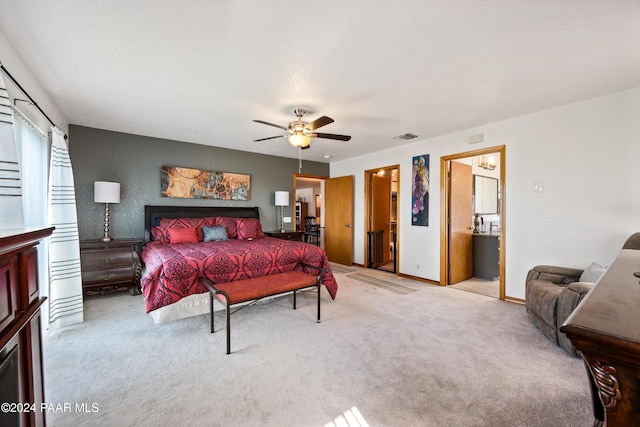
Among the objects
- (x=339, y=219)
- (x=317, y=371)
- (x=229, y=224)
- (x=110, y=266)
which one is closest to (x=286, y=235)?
(x=229, y=224)

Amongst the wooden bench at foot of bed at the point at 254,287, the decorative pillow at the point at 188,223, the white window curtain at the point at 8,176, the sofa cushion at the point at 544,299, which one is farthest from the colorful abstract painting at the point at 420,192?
the white window curtain at the point at 8,176

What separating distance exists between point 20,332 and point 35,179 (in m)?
2.67

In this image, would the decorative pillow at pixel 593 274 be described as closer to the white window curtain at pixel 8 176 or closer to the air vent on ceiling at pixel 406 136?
the air vent on ceiling at pixel 406 136

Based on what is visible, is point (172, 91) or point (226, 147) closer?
point (172, 91)

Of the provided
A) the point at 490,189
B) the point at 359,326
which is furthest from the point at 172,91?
the point at 490,189

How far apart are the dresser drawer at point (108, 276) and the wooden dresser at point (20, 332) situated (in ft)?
10.2

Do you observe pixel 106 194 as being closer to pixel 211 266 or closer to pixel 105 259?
pixel 105 259

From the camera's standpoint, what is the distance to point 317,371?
2070 mm

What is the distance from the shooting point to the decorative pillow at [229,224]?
4911mm

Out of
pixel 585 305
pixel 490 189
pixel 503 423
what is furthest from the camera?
pixel 490 189

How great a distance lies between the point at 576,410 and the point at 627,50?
8.65ft

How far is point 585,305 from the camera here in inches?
24.2

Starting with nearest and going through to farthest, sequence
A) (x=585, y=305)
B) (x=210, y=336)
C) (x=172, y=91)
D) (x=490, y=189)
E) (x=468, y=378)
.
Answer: (x=585, y=305) < (x=468, y=378) < (x=210, y=336) < (x=172, y=91) < (x=490, y=189)

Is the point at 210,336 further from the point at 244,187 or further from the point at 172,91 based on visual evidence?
the point at 244,187
